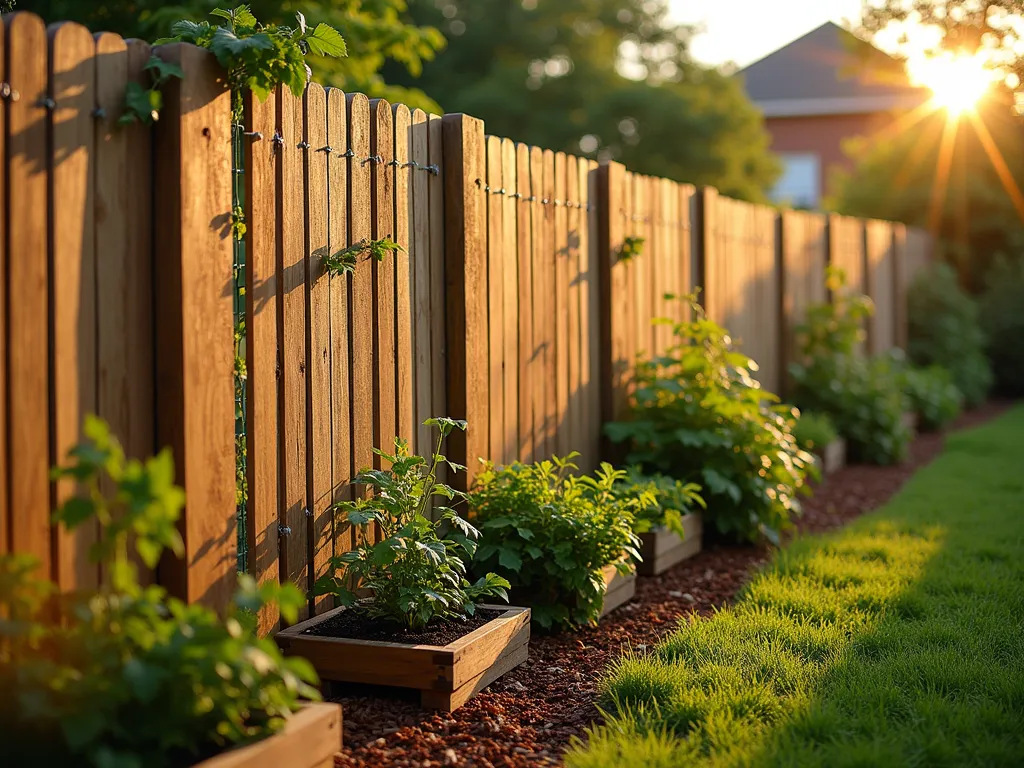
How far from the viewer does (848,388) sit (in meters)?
9.76

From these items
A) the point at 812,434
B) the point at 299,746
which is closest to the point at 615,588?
the point at 299,746

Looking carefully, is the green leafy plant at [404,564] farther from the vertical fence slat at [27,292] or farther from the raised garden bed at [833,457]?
the raised garden bed at [833,457]

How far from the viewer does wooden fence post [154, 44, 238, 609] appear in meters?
3.34

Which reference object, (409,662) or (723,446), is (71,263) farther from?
(723,446)

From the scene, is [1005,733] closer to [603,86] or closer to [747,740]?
[747,740]

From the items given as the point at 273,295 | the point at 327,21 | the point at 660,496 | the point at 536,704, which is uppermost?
the point at 327,21

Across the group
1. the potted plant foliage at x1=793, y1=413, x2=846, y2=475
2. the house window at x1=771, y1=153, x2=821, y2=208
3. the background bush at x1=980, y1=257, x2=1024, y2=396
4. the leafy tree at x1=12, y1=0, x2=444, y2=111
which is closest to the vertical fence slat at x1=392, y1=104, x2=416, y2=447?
the leafy tree at x1=12, y1=0, x2=444, y2=111

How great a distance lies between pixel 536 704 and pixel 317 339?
155 cm

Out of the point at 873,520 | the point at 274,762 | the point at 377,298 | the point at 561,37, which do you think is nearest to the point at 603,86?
the point at 561,37

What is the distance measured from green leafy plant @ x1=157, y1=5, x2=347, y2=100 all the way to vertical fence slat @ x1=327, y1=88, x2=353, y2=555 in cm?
49

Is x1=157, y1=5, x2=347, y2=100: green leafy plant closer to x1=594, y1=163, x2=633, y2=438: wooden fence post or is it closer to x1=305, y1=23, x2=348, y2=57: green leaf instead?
x1=305, y1=23, x2=348, y2=57: green leaf

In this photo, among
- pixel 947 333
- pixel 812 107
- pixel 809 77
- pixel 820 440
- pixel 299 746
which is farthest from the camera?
pixel 809 77

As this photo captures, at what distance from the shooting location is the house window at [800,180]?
101ft

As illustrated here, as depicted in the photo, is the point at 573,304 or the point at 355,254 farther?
the point at 573,304
